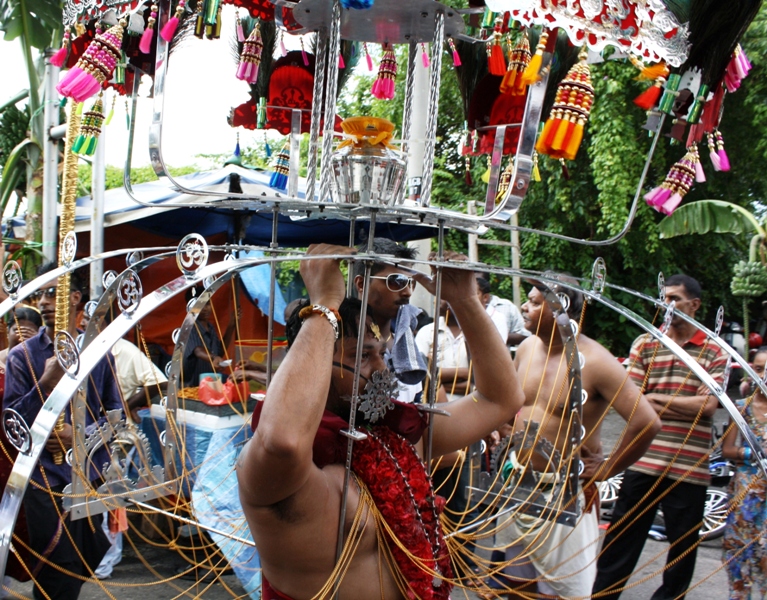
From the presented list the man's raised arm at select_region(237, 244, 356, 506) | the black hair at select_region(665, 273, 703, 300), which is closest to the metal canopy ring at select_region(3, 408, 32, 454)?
the man's raised arm at select_region(237, 244, 356, 506)

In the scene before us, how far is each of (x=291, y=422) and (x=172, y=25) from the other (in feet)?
3.09

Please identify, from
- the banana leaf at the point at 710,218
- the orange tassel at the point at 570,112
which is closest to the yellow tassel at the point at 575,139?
the orange tassel at the point at 570,112

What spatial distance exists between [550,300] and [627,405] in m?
Result: 1.24

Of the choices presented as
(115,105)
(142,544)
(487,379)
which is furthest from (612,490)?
(115,105)

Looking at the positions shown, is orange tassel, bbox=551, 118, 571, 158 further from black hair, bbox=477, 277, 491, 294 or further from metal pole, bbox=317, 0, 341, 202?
black hair, bbox=477, 277, 491, 294

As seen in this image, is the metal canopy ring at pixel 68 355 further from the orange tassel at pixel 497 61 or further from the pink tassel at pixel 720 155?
the pink tassel at pixel 720 155

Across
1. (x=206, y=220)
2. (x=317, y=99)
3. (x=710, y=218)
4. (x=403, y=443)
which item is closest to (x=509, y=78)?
(x=317, y=99)

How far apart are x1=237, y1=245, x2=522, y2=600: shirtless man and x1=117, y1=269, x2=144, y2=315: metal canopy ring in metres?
0.40

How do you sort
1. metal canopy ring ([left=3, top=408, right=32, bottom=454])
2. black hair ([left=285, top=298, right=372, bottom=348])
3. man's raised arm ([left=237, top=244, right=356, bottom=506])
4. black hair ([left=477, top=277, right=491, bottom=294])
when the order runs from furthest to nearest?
1. black hair ([left=477, top=277, right=491, bottom=294])
2. black hair ([left=285, top=298, right=372, bottom=348])
3. man's raised arm ([left=237, top=244, right=356, bottom=506])
4. metal canopy ring ([left=3, top=408, right=32, bottom=454])

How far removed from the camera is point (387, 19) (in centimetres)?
188

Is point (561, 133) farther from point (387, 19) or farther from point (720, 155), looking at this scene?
point (720, 155)

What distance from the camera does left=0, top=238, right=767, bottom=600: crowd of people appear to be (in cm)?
176

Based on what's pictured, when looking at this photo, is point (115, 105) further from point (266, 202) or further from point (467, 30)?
point (467, 30)

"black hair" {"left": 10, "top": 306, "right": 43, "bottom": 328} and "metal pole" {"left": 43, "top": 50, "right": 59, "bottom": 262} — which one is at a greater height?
"metal pole" {"left": 43, "top": 50, "right": 59, "bottom": 262}
